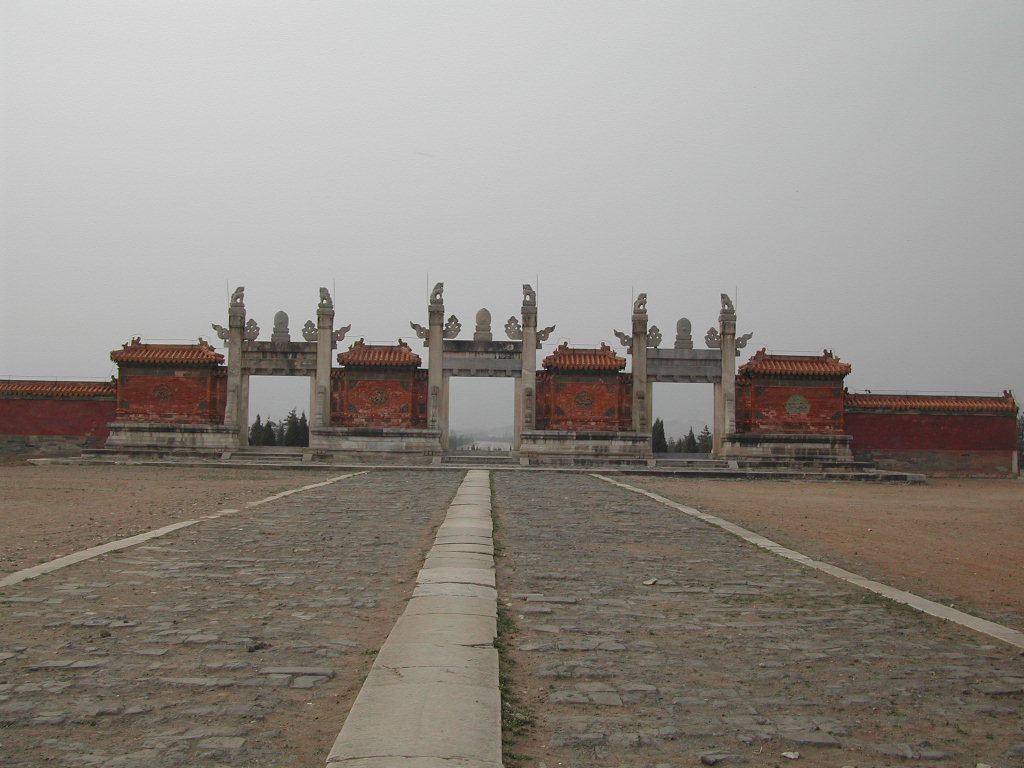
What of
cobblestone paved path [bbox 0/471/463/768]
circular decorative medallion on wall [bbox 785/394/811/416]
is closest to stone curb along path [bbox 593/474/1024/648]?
cobblestone paved path [bbox 0/471/463/768]

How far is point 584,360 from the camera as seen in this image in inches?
1284

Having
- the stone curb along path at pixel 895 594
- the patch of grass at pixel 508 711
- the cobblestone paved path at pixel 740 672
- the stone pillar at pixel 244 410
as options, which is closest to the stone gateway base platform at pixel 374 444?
the stone pillar at pixel 244 410

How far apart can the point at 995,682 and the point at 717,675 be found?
1553 mm

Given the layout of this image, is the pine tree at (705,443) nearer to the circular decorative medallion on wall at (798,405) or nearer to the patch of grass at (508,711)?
the circular decorative medallion on wall at (798,405)

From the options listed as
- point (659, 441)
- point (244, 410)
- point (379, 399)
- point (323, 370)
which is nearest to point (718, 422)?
point (659, 441)

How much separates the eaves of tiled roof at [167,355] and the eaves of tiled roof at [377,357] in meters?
5.03

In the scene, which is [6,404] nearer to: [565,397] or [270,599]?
[565,397]

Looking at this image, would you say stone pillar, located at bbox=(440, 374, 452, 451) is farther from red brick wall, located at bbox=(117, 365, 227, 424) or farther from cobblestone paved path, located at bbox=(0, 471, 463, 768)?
cobblestone paved path, located at bbox=(0, 471, 463, 768)

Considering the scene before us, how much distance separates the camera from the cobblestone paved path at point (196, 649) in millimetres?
3812

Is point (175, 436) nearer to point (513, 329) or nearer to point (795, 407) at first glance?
point (513, 329)

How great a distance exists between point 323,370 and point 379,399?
7.65ft

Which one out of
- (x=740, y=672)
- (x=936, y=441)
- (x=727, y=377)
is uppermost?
(x=727, y=377)

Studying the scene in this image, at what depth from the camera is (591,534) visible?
36.8 feet

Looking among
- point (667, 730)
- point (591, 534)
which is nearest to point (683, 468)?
point (591, 534)
